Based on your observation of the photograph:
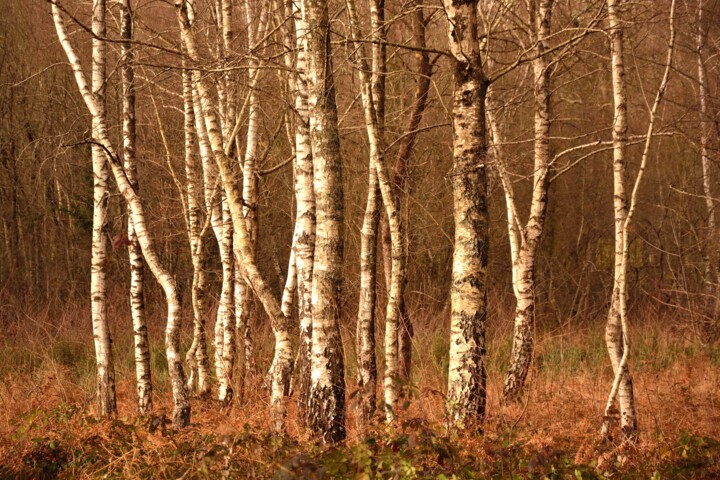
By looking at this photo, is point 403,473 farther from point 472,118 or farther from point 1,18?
point 1,18

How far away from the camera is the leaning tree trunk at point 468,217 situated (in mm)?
5469

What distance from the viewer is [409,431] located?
5.08 metres

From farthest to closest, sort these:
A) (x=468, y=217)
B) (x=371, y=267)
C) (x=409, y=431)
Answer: (x=371, y=267), (x=468, y=217), (x=409, y=431)

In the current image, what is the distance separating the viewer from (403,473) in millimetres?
4320

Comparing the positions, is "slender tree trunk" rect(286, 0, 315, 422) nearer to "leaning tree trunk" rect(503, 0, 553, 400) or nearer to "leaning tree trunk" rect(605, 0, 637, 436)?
"leaning tree trunk" rect(605, 0, 637, 436)

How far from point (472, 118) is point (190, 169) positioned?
14.2ft

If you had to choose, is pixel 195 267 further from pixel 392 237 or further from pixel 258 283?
pixel 392 237

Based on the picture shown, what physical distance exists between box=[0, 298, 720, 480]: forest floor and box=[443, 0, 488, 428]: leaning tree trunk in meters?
0.30

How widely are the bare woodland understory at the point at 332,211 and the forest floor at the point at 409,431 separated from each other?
0.46 feet

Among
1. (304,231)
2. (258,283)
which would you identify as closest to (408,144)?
(304,231)

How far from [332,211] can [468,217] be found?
1.12 meters

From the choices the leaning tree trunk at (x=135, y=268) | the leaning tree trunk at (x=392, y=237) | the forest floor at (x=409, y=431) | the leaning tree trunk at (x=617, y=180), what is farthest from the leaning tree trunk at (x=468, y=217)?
the leaning tree trunk at (x=135, y=268)

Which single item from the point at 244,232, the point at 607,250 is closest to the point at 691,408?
the point at 244,232

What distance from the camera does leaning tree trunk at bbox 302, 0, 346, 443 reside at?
5754mm
